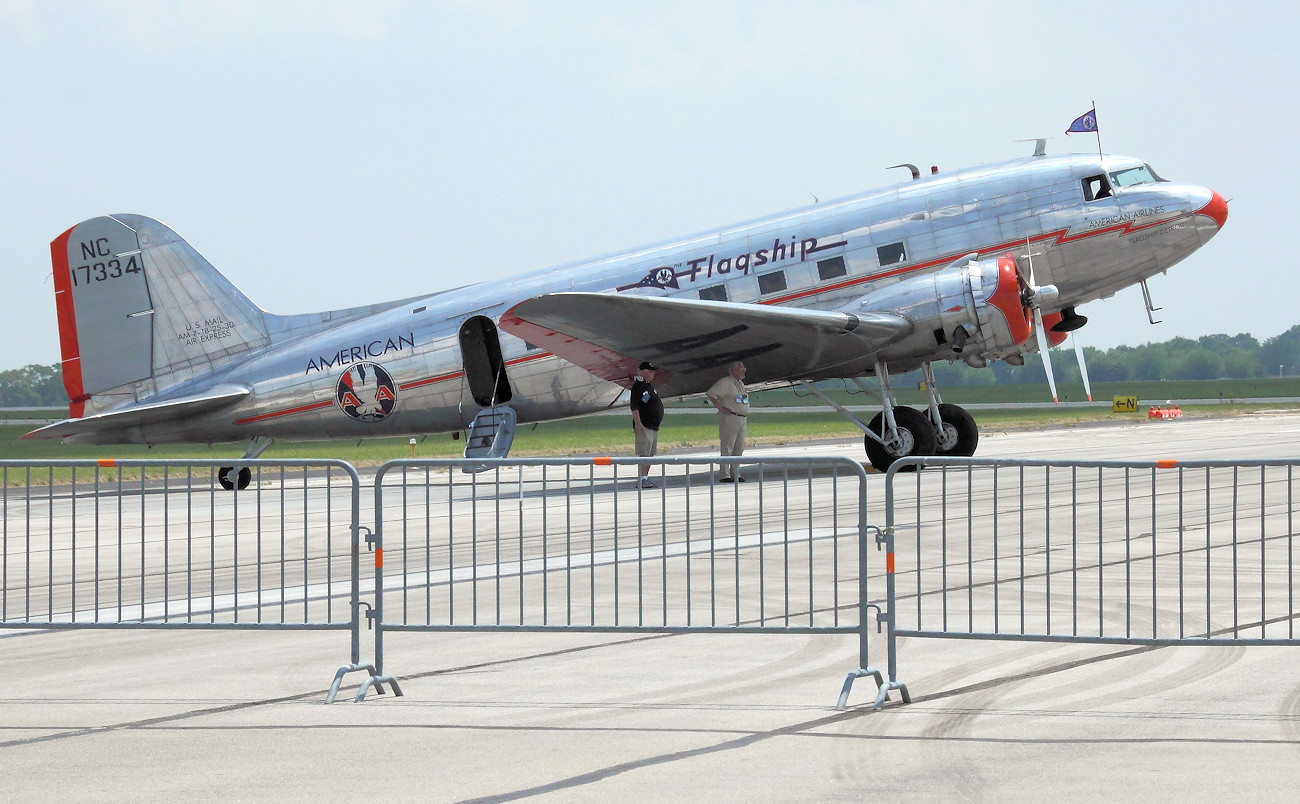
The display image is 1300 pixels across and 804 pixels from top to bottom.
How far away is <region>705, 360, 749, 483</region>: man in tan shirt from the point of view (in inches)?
789

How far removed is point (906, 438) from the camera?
21.1 meters

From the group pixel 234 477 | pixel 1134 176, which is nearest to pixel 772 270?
pixel 1134 176

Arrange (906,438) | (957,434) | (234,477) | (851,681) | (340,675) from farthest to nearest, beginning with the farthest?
(957,434)
(906,438)
(234,477)
(340,675)
(851,681)

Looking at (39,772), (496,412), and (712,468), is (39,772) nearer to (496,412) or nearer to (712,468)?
(712,468)

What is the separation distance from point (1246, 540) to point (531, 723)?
26.7 feet

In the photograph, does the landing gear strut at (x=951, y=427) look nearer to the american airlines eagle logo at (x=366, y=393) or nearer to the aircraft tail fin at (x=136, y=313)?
the american airlines eagle logo at (x=366, y=393)

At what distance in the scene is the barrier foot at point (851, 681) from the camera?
6.58 m

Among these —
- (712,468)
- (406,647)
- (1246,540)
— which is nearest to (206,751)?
(406,647)

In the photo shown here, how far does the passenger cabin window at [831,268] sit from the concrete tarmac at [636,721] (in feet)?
44.3

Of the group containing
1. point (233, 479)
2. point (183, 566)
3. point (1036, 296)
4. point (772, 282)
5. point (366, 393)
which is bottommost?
point (183, 566)

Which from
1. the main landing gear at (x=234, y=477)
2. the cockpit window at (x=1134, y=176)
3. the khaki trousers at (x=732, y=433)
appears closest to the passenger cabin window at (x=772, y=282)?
the khaki trousers at (x=732, y=433)

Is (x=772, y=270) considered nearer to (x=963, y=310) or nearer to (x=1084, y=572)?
(x=963, y=310)

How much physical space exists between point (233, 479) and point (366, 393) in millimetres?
13822

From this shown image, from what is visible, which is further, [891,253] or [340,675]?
[891,253]
